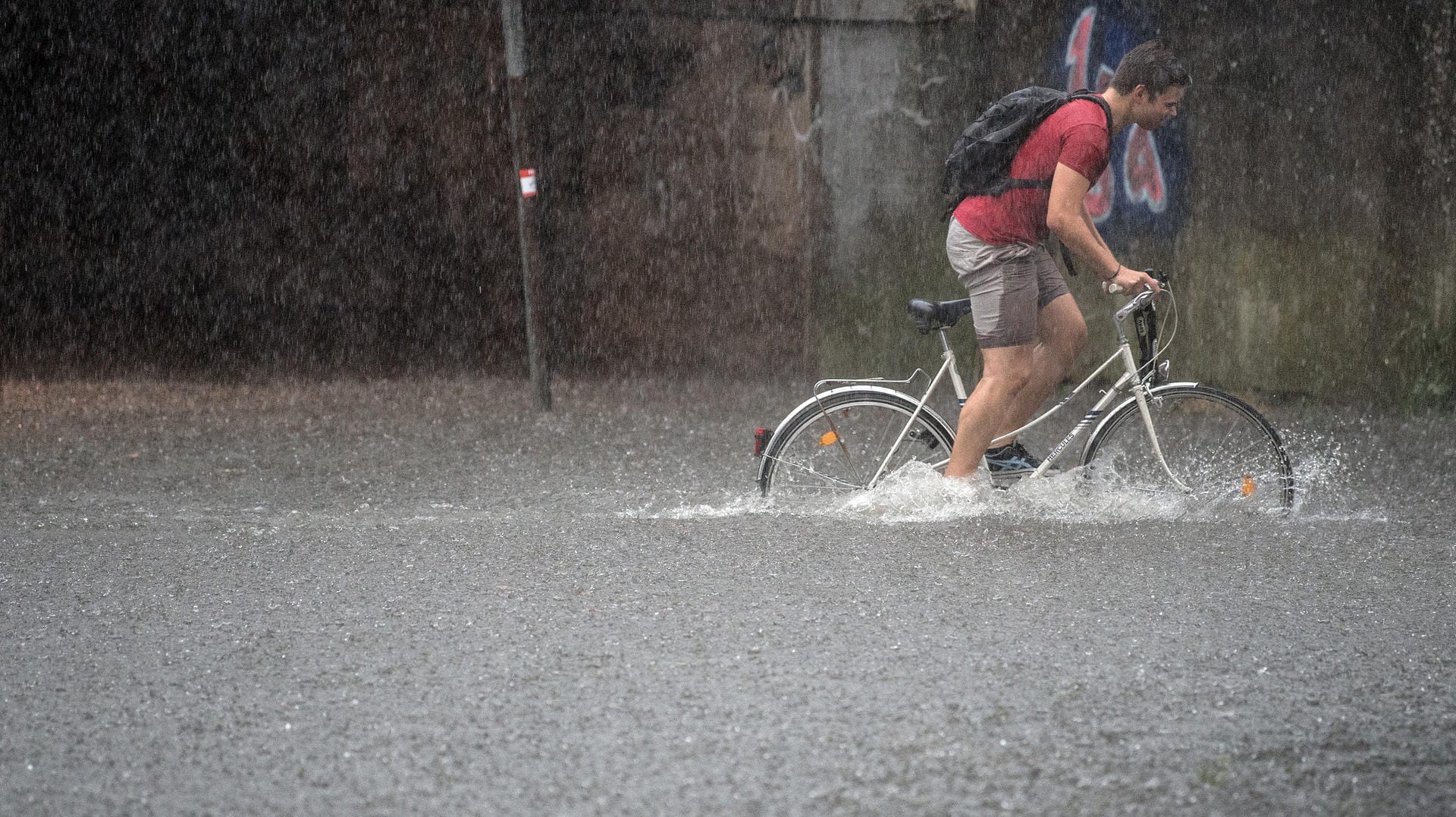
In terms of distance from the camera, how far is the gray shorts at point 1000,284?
204 inches

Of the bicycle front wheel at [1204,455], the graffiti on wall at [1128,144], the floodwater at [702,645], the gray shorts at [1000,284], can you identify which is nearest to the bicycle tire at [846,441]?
the floodwater at [702,645]

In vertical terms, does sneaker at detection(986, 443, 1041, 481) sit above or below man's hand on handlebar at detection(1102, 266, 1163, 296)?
below

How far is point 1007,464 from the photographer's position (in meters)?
5.48

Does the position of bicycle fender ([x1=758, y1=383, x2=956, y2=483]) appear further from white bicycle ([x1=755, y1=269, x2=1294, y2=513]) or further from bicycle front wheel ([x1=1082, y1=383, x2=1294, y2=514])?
bicycle front wheel ([x1=1082, y1=383, x2=1294, y2=514])

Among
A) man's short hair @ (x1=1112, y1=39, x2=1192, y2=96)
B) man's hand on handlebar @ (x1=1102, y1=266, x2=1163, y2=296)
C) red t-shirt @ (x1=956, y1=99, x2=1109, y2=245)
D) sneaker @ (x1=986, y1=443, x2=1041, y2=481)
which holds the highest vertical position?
man's short hair @ (x1=1112, y1=39, x2=1192, y2=96)

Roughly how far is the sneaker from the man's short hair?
4.68ft

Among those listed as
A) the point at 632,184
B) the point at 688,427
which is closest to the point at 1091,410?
the point at 688,427

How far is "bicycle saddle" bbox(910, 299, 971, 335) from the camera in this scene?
17.5ft

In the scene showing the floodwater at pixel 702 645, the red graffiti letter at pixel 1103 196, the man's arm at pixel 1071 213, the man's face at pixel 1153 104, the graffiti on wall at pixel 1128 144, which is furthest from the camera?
the red graffiti letter at pixel 1103 196

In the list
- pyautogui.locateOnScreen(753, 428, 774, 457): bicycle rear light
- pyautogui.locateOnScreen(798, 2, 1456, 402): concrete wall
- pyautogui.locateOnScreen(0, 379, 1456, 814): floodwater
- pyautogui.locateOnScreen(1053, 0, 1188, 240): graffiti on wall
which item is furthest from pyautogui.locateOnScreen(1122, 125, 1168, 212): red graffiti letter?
pyautogui.locateOnScreen(753, 428, 774, 457): bicycle rear light

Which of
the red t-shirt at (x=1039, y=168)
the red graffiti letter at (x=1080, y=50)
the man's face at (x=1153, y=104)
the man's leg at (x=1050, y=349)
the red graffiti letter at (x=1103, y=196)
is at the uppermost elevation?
the red graffiti letter at (x=1080, y=50)

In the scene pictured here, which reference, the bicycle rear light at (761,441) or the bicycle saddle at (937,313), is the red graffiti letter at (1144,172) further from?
the bicycle rear light at (761,441)

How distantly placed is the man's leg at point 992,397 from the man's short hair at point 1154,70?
1.01 metres

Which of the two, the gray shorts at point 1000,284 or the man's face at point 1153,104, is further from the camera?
the gray shorts at point 1000,284
